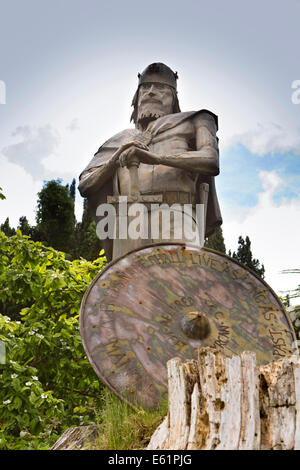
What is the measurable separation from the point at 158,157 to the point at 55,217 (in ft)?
32.7

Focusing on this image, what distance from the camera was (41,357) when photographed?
19.9 ft

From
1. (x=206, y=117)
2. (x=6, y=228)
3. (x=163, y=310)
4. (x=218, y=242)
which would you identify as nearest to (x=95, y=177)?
(x=206, y=117)

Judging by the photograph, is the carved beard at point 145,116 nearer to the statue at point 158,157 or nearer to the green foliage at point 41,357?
the statue at point 158,157

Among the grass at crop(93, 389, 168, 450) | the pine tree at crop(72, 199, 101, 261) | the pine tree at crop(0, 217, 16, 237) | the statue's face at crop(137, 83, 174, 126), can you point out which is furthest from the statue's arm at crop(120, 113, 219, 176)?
the pine tree at crop(0, 217, 16, 237)

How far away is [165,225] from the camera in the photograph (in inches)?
164

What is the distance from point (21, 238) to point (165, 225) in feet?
9.71

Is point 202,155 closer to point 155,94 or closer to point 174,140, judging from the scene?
point 174,140

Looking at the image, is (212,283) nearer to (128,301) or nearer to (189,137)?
(128,301)

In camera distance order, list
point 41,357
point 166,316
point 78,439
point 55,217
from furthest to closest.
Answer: point 55,217, point 41,357, point 166,316, point 78,439

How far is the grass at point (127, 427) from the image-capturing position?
2680 millimetres

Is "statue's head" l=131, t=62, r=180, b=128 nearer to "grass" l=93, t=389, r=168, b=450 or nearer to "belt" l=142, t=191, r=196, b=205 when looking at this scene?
"belt" l=142, t=191, r=196, b=205

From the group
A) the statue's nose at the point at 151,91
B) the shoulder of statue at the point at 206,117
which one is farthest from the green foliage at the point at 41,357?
the shoulder of statue at the point at 206,117
